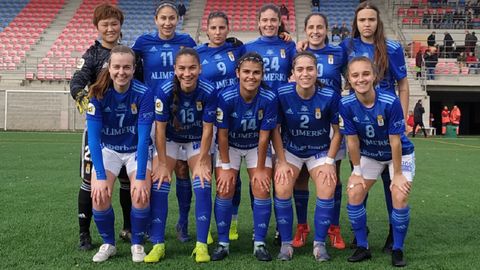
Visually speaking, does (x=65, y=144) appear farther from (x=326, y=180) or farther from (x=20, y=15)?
(x=20, y=15)

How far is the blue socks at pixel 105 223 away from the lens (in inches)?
152

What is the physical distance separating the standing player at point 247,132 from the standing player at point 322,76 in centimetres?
54

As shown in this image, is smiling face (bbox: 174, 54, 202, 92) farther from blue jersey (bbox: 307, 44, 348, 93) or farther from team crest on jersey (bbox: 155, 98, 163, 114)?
blue jersey (bbox: 307, 44, 348, 93)

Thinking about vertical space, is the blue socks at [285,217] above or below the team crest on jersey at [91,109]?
below

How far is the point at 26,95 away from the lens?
2003 centimetres

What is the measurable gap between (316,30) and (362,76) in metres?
0.74

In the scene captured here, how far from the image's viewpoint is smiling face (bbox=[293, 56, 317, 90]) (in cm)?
391

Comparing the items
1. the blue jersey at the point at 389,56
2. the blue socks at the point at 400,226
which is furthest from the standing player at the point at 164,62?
the blue socks at the point at 400,226

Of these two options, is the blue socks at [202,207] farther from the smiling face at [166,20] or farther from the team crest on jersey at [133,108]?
the smiling face at [166,20]

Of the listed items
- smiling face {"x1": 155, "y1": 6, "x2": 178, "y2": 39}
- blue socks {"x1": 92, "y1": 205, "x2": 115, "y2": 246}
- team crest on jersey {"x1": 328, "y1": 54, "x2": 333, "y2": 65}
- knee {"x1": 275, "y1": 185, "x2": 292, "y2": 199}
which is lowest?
blue socks {"x1": 92, "y1": 205, "x2": 115, "y2": 246}

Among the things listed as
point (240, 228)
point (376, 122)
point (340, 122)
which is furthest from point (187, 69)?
point (240, 228)

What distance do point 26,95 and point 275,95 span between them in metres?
18.2

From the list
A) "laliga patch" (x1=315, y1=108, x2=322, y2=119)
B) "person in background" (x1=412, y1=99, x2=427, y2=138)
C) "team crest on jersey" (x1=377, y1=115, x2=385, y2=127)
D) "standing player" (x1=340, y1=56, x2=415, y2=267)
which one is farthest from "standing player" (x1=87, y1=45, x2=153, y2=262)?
"person in background" (x1=412, y1=99, x2=427, y2=138)

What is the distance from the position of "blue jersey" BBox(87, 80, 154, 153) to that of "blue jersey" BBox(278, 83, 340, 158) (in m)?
1.08
